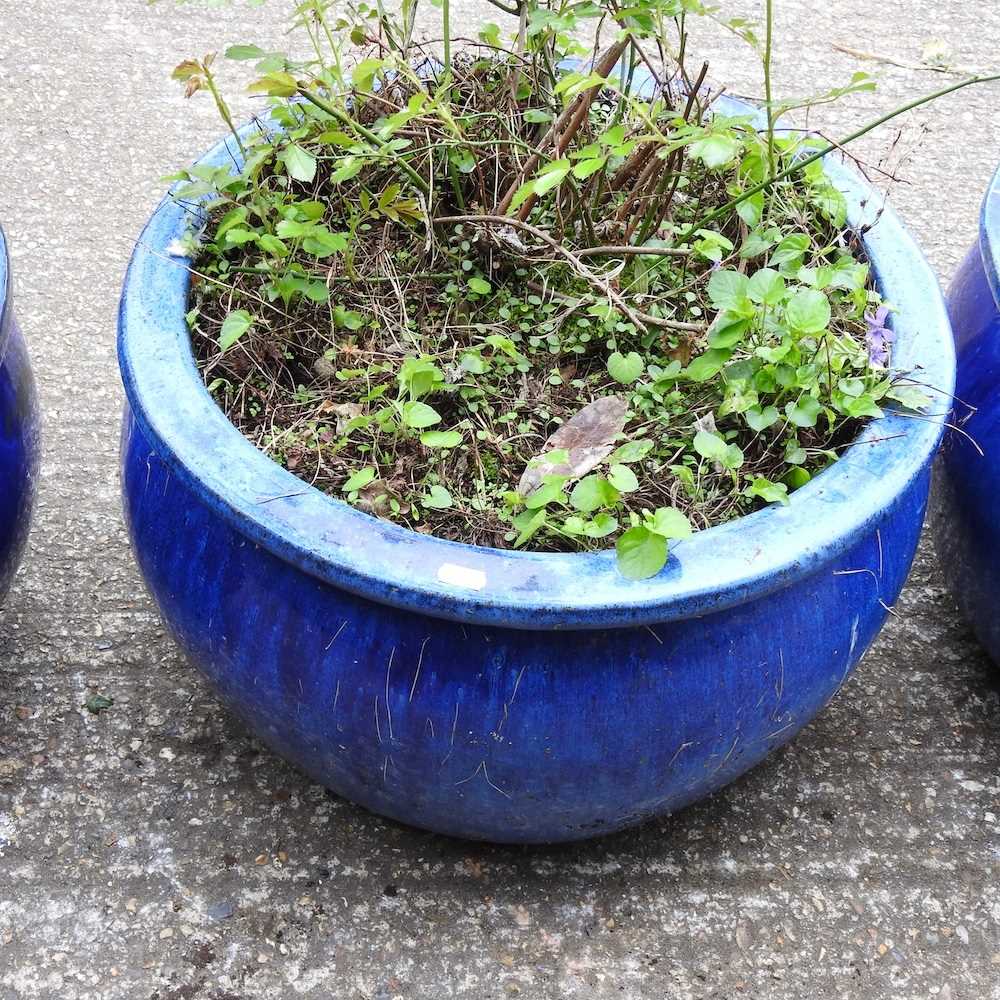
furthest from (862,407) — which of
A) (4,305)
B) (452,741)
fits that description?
(4,305)

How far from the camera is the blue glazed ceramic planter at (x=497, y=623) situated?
1256 mm

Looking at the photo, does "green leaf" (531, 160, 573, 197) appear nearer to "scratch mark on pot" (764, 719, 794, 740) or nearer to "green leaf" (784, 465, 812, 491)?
"green leaf" (784, 465, 812, 491)

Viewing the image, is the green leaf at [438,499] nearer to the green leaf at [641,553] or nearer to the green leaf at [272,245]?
the green leaf at [641,553]

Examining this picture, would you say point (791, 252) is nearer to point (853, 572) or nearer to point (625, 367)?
point (625, 367)

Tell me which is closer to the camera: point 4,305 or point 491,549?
point 491,549

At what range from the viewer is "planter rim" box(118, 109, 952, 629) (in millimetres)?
1229

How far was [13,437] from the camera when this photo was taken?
165 cm

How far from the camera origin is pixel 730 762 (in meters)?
1.50

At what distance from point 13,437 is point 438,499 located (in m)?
0.65

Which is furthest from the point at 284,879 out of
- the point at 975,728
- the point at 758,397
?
the point at 975,728

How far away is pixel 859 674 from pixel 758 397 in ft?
2.50

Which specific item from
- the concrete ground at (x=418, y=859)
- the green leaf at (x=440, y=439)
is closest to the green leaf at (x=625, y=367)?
the green leaf at (x=440, y=439)

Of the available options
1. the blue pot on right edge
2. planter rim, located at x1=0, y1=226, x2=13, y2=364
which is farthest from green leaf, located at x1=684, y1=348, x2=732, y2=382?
planter rim, located at x1=0, y1=226, x2=13, y2=364

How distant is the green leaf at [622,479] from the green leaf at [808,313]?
0.27 metres
